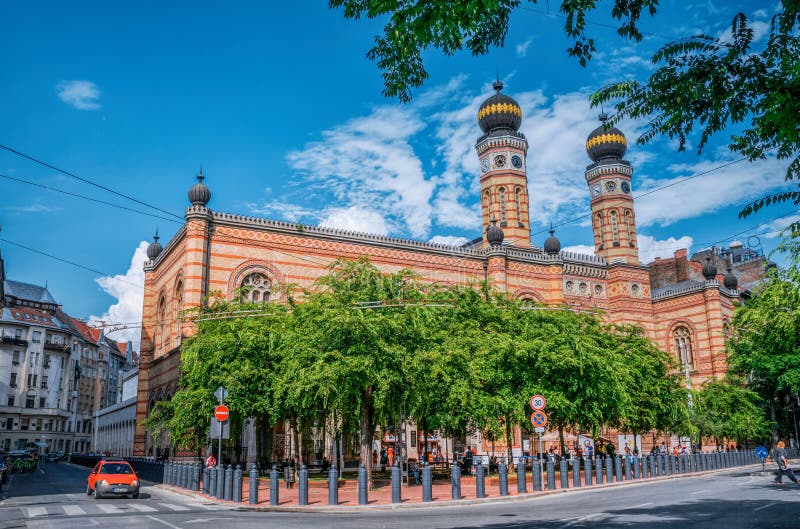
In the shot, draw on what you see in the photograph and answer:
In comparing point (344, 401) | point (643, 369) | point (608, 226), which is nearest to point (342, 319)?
point (344, 401)

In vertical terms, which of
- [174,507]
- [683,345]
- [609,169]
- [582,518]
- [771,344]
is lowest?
[174,507]

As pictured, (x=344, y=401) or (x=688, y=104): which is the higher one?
(x=688, y=104)

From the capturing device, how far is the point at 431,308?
24.8 metres

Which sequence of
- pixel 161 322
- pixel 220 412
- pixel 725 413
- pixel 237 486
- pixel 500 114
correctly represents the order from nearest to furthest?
pixel 237 486, pixel 220 412, pixel 725 413, pixel 161 322, pixel 500 114

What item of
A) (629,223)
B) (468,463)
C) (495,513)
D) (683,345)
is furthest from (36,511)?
(629,223)

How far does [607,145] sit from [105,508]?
1736 inches

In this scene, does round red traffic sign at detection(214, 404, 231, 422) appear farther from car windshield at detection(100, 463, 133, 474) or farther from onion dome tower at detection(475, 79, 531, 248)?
onion dome tower at detection(475, 79, 531, 248)

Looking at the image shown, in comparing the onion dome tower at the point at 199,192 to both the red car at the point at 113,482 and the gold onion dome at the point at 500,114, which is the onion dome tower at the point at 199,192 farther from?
the gold onion dome at the point at 500,114

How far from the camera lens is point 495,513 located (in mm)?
15031

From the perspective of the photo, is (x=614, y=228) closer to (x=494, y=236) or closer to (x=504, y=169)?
(x=504, y=169)

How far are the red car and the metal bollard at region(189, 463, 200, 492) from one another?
2.09 metres

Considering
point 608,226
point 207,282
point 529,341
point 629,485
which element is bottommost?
point 629,485

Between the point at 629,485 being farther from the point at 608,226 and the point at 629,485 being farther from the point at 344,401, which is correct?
the point at 608,226

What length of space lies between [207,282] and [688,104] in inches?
1134
